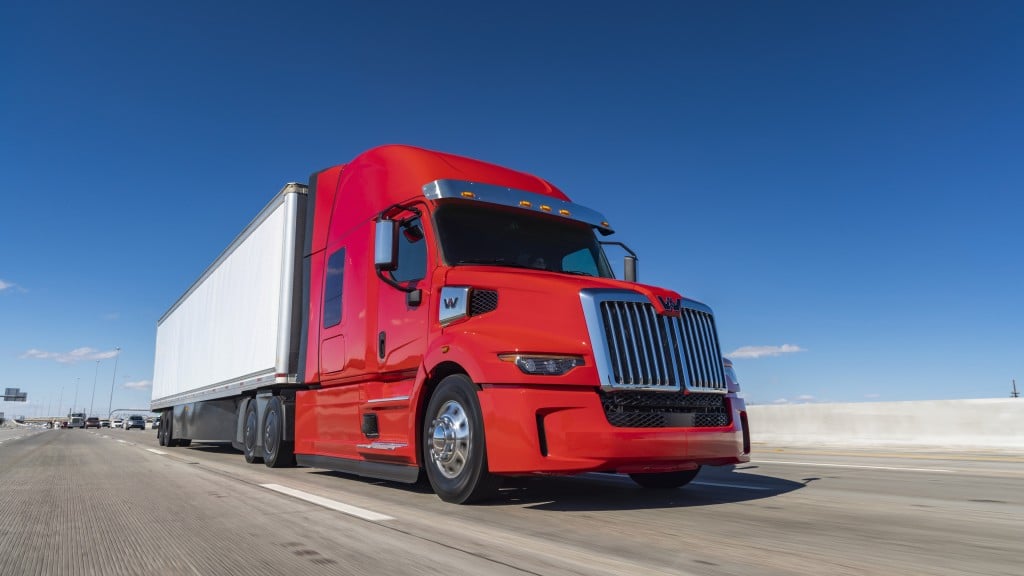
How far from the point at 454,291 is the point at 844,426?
46.1 ft

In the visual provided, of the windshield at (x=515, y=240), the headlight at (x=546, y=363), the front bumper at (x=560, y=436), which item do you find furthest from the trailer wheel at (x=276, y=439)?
the headlight at (x=546, y=363)

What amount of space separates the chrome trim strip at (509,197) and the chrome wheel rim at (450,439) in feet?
6.39

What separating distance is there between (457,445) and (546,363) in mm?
1036

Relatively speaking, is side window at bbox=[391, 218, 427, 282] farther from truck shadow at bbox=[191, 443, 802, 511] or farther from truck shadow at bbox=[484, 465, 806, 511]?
truck shadow at bbox=[484, 465, 806, 511]

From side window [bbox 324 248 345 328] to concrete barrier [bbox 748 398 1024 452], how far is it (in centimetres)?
1259

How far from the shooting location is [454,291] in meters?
5.36

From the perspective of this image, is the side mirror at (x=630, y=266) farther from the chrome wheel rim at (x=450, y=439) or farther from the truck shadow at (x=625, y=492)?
the chrome wheel rim at (x=450, y=439)

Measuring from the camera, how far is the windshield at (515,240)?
5.90 m

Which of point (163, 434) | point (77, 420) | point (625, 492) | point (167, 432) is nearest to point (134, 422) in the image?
point (77, 420)

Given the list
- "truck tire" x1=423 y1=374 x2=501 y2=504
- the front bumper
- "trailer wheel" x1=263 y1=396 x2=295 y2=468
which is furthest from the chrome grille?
"trailer wheel" x1=263 y1=396 x2=295 y2=468

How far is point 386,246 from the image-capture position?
19.5ft

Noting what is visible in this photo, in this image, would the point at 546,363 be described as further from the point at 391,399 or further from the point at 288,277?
the point at 288,277

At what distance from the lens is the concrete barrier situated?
515 inches

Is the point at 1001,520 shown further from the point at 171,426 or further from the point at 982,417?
the point at 171,426
